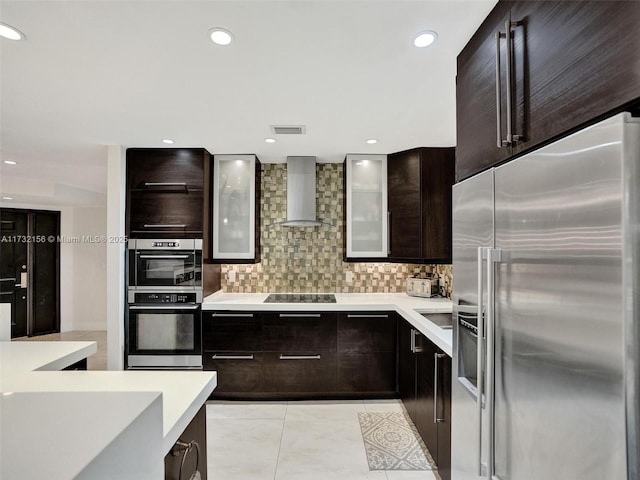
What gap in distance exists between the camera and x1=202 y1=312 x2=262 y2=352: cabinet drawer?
3203mm

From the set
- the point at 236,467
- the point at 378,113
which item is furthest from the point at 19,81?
the point at 236,467

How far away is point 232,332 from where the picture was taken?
10.5 ft

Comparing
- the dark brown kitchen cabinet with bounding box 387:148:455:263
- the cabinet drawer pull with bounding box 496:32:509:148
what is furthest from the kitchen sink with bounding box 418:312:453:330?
the cabinet drawer pull with bounding box 496:32:509:148

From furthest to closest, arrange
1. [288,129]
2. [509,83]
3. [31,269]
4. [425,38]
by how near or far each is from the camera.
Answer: [31,269] < [288,129] < [425,38] < [509,83]

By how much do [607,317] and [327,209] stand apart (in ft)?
10.6

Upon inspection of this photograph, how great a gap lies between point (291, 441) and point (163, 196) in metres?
2.41

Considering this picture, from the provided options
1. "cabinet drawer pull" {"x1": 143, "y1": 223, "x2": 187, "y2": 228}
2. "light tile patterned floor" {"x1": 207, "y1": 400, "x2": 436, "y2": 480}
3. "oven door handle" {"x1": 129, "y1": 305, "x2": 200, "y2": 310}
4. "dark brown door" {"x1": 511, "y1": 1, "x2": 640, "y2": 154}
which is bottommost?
"light tile patterned floor" {"x1": 207, "y1": 400, "x2": 436, "y2": 480}

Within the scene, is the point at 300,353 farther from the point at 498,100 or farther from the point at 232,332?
Answer: the point at 498,100

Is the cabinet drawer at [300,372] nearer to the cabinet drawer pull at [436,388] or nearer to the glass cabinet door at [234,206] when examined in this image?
the glass cabinet door at [234,206]

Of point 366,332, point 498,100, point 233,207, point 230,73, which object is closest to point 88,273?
point 233,207

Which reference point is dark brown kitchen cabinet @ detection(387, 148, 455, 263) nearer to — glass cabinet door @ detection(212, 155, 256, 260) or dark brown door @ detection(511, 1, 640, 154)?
glass cabinet door @ detection(212, 155, 256, 260)

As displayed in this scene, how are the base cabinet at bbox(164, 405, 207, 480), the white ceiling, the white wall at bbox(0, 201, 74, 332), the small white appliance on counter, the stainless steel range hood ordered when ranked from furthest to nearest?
the white wall at bbox(0, 201, 74, 332) → the stainless steel range hood → the small white appliance on counter → the white ceiling → the base cabinet at bbox(164, 405, 207, 480)

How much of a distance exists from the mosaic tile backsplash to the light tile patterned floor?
4.04 feet

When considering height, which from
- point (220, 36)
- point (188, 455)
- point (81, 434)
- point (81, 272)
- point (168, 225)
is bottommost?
point (188, 455)
